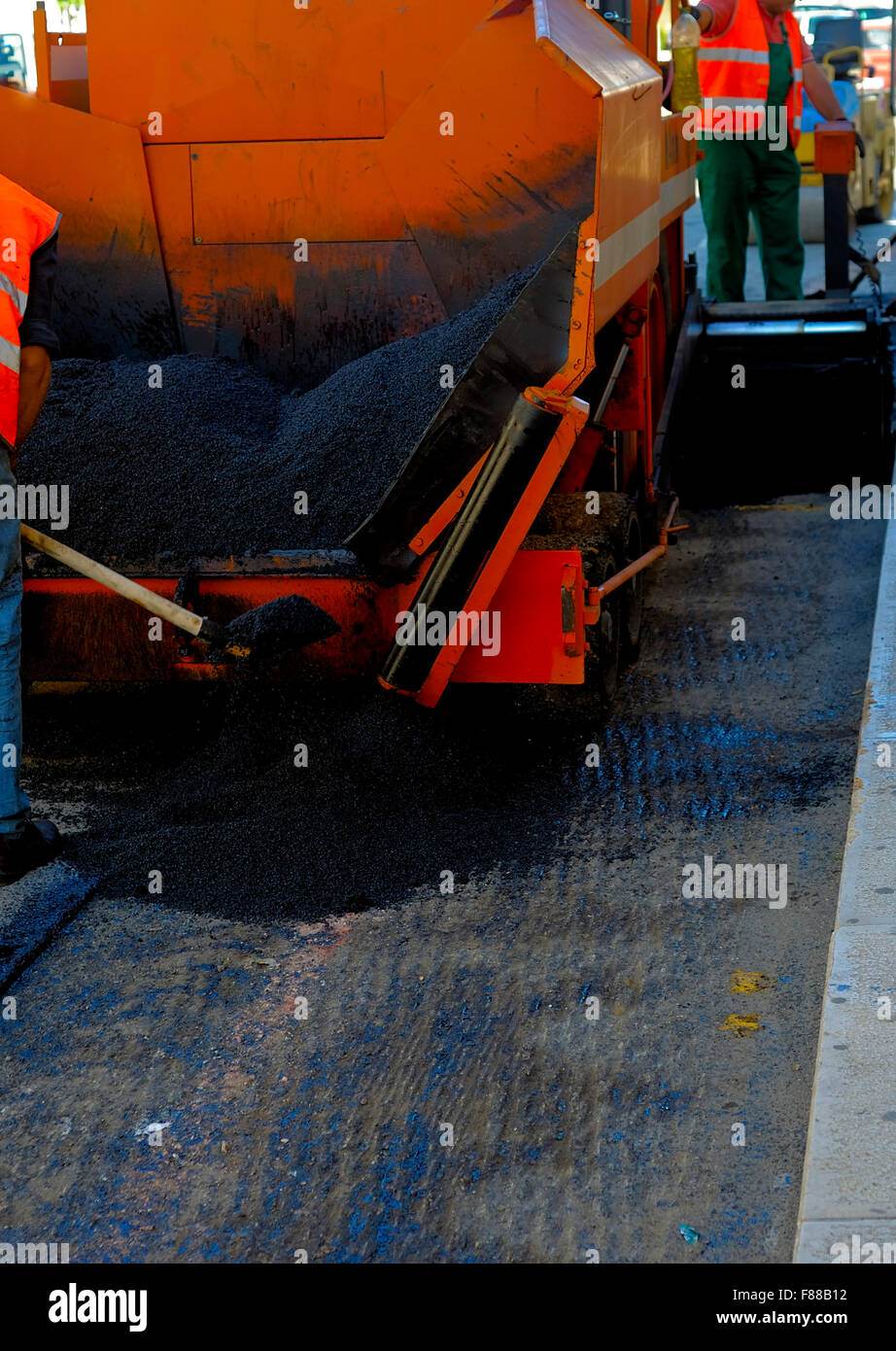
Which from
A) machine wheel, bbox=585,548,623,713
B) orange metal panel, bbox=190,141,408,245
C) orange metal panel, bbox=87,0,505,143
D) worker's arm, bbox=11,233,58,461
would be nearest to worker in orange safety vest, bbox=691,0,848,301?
orange metal panel, bbox=87,0,505,143

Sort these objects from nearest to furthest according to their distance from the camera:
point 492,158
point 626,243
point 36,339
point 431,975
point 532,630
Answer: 1. point 431,975
2. point 36,339
3. point 532,630
4. point 626,243
5. point 492,158

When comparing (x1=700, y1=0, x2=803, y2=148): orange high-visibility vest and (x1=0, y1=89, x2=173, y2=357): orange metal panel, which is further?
(x1=700, y1=0, x2=803, y2=148): orange high-visibility vest

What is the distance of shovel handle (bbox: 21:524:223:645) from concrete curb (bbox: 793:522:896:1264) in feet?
4.98

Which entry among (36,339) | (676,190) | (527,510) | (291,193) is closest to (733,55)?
(676,190)

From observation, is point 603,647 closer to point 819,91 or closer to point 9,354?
point 9,354

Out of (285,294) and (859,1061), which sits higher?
(285,294)

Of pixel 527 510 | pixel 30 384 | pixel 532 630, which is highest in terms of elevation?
pixel 30 384

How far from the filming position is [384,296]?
4.47m

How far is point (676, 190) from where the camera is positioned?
18.8 ft

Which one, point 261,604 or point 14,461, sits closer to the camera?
point 14,461

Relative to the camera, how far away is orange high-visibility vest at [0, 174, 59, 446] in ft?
10.6

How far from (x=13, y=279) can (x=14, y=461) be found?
1.34 feet

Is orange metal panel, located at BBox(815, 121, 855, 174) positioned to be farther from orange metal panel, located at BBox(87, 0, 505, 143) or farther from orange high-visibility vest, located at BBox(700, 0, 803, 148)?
orange metal panel, located at BBox(87, 0, 505, 143)
